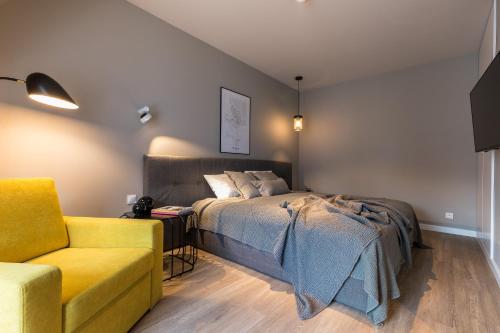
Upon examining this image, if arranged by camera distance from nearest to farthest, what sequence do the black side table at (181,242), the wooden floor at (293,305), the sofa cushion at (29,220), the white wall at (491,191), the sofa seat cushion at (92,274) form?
the sofa seat cushion at (92,274) → the sofa cushion at (29,220) → the wooden floor at (293,305) → the white wall at (491,191) → the black side table at (181,242)

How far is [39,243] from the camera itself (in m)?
1.50

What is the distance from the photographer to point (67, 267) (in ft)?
4.36

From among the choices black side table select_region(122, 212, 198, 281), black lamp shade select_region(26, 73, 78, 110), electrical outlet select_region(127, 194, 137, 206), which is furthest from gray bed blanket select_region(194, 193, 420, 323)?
black lamp shade select_region(26, 73, 78, 110)

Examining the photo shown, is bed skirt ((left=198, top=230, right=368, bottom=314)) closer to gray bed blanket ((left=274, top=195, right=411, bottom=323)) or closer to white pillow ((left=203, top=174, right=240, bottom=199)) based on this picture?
gray bed blanket ((left=274, top=195, right=411, bottom=323))

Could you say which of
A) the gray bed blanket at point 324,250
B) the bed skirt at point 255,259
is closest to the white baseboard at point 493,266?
the gray bed blanket at point 324,250

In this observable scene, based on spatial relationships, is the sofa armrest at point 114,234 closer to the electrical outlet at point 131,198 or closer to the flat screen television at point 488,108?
the electrical outlet at point 131,198

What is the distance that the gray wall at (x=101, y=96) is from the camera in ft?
6.16

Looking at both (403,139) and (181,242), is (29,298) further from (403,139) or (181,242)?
(403,139)

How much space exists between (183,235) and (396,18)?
3.51 metres

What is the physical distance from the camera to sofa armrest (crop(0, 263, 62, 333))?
87 cm

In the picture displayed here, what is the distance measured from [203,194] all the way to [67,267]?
1.90 metres

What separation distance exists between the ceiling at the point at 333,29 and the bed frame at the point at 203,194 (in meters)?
1.65

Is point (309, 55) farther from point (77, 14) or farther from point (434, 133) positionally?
point (77, 14)

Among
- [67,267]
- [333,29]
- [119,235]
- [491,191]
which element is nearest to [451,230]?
[491,191]
